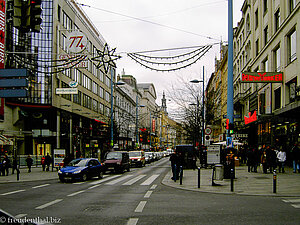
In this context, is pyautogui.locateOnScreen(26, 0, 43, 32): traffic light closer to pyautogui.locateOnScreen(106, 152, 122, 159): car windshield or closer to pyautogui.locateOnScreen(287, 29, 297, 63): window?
pyautogui.locateOnScreen(287, 29, 297, 63): window

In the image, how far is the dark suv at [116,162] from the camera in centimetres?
2748

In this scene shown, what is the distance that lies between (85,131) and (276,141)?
34.3 m

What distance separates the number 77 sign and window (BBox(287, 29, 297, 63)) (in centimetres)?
1486

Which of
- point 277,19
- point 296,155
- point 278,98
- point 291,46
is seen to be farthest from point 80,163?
point 277,19

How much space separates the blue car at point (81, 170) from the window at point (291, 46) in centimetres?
1536

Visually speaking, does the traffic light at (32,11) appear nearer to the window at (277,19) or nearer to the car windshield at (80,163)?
the car windshield at (80,163)

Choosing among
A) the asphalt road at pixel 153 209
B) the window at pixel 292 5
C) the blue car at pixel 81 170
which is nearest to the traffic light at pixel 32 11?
the asphalt road at pixel 153 209

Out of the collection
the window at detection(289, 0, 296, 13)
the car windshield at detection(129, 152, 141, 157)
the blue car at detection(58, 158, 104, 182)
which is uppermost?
the window at detection(289, 0, 296, 13)

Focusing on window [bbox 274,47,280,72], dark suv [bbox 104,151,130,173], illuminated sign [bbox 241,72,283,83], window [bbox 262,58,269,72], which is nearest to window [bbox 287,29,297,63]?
illuminated sign [bbox 241,72,283,83]

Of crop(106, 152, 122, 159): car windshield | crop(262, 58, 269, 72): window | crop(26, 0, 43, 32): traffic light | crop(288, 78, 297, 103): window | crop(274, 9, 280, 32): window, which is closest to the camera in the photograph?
crop(26, 0, 43, 32): traffic light

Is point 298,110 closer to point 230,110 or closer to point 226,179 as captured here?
point 230,110

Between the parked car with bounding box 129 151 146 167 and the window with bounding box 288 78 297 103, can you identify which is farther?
the parked car with bounding box 129 151 146 167

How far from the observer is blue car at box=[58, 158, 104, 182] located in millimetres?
20312

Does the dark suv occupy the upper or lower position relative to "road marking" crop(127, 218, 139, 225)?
lower
